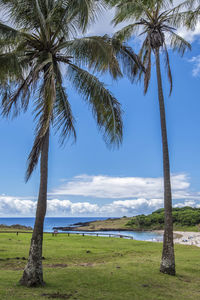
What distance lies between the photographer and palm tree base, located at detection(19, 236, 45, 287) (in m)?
9.52

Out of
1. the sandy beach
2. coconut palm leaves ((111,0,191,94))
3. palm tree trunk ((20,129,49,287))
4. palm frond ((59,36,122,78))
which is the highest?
coconut palm leaves ((111,0,191,94))

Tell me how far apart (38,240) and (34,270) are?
1020mm

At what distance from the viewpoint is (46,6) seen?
10875mm

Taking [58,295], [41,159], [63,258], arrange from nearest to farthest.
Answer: [58,295]
[41,159]
[63,258]

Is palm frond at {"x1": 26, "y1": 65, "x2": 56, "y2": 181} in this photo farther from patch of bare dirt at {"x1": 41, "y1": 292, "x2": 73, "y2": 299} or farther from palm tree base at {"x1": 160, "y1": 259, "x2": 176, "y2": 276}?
palm tree base at {"x1": 160, "y1": 259, "x2": 176, "y2": 276}

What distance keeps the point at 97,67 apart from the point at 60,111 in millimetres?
2352

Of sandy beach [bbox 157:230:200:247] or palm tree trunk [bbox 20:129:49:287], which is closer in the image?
palm tree trunk [bbox 20:129:49:287]

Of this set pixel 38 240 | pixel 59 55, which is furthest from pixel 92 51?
pixel 38 240

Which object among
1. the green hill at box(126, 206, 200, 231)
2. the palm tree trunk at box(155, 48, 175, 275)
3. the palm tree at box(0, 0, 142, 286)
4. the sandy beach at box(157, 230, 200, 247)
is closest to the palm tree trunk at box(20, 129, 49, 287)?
the palm tree at box(0, 0, 142, 286)

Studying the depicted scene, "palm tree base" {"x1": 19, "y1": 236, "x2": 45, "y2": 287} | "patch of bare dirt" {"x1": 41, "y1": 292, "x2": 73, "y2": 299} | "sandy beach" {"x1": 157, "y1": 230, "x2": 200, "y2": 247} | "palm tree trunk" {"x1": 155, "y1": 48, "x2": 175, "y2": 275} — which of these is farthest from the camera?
"sandy beach" {"x1": 157, "y1": 230, "x2": 200, "y2": 247}

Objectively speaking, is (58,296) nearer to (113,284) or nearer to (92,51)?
(113,284)

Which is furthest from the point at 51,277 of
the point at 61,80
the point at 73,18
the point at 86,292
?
the point at 73,18

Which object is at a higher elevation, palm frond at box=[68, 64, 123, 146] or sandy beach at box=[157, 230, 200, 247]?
palm frond at box=[68, 64, 123, 146]

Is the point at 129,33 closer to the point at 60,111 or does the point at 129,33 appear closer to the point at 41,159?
the point at 60,111
